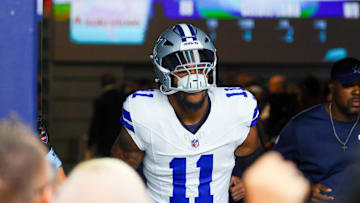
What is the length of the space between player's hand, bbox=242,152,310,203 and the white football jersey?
1.73m

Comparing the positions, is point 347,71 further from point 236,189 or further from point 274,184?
point 274,184

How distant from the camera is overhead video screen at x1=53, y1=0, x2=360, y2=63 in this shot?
30.5 ft

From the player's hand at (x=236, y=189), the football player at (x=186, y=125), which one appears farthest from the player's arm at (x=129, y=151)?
the player's hand at (x=236, y=189)

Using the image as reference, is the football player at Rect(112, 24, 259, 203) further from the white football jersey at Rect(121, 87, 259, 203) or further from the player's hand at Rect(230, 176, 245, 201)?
the player's hand at Rect(230, 176, 245, 201)

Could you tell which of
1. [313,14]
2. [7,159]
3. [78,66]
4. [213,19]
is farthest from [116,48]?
[7,159]

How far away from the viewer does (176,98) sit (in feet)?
11.6

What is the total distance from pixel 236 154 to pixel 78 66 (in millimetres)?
6799

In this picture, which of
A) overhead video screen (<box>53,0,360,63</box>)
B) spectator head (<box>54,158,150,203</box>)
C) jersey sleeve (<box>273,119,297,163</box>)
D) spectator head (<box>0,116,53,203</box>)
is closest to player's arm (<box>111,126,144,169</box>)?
jersey sleeve (<box>273,119,297,163</box>)

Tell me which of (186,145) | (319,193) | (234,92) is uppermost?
(234,92)

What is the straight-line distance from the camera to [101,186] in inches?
60.0

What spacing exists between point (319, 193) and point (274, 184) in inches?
100

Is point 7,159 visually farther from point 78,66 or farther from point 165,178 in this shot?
point 78,66

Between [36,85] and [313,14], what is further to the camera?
[313,14]

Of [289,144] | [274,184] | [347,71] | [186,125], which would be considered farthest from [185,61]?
[274,184]
